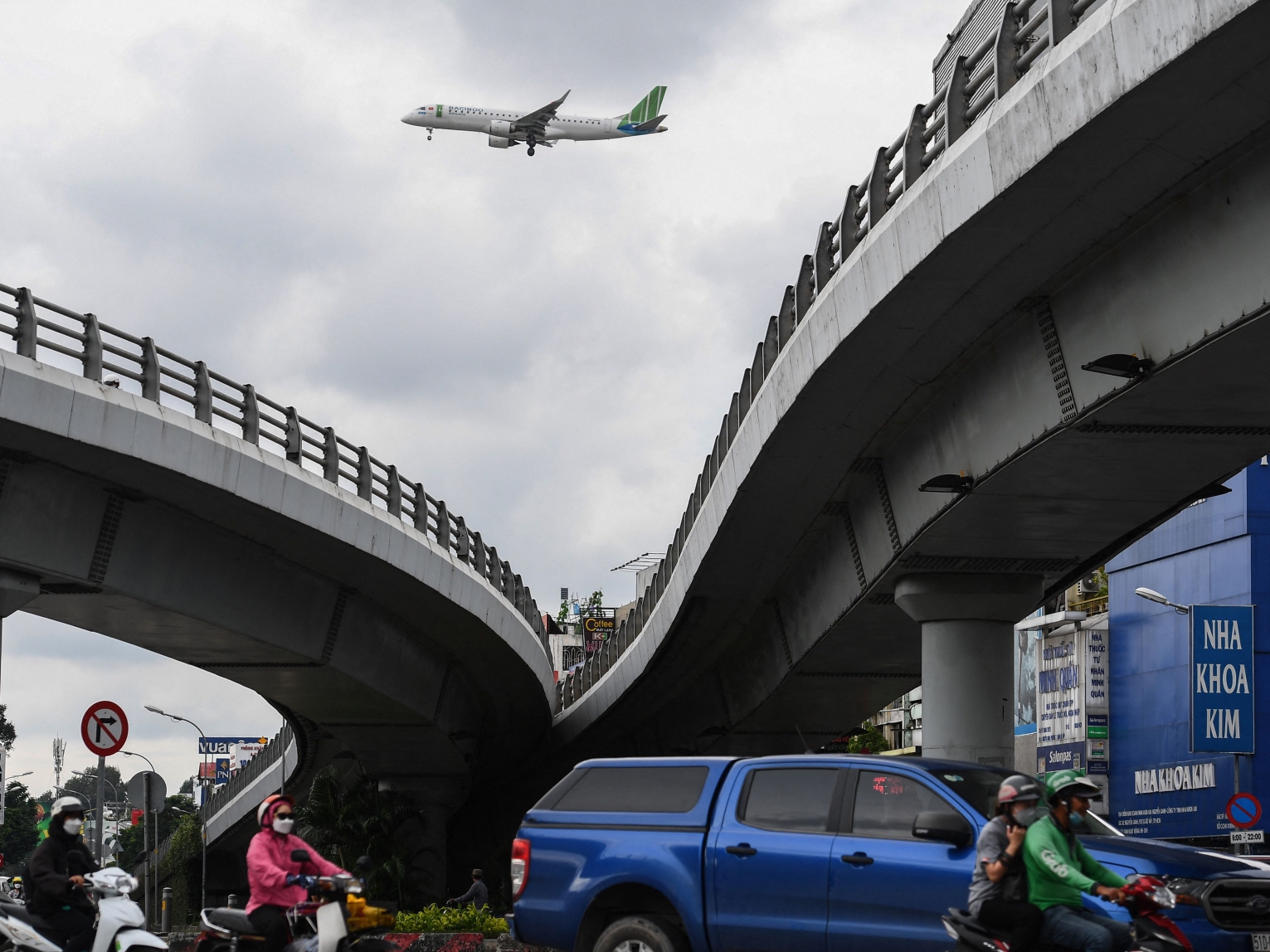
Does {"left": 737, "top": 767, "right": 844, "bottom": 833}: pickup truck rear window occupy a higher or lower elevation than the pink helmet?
higher

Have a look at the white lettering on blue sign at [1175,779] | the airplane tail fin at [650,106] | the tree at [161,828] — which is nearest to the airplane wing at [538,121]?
the airplane tail fin at [650,106]

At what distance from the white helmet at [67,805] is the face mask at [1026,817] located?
6353 millimetres

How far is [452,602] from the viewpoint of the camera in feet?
95.4

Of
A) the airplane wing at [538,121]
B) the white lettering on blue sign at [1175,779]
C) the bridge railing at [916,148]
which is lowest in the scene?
the white lettering on blue sign at [1175,779]

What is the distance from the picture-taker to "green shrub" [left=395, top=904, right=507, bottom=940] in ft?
75.7

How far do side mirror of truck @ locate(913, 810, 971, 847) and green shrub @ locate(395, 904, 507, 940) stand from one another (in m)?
14.1

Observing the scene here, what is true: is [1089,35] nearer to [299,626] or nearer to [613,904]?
[613,904]

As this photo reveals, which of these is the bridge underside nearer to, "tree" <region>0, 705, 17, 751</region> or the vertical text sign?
the vertical text sign

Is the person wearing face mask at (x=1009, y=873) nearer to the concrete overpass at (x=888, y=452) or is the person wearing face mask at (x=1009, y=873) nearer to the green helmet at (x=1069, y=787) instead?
the green helmet at (x=1069, y=787)

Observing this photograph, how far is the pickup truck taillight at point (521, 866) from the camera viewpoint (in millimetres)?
11750

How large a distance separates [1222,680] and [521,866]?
3471 cm

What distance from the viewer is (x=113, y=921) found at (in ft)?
34.8

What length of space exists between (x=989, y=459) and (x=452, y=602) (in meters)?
13.2

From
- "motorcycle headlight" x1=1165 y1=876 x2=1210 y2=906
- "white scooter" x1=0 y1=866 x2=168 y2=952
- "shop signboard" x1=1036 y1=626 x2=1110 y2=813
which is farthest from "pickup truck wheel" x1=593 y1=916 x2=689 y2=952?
"shop signboard" x1=1036 y1=626 x2=1110 y2=813
